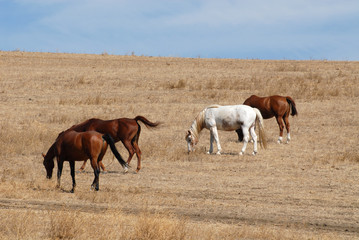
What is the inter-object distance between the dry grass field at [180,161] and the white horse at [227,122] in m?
0.59

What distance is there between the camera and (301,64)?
4225 centimetres

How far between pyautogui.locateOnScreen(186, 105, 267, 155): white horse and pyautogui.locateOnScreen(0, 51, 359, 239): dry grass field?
0.59 m

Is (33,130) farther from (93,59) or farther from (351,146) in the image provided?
(93,59)

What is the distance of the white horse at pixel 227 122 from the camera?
1958 centimetres

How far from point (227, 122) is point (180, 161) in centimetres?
302

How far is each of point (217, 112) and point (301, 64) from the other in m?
23.6

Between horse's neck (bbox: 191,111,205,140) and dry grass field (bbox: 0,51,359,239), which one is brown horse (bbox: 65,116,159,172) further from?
horse's neck (bbox: 191,111,205,140)

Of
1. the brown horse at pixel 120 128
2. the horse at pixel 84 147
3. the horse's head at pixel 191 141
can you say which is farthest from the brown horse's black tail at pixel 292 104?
the horse at pixel 84 147

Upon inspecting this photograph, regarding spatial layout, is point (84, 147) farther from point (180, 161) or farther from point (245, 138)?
point (245, 138)

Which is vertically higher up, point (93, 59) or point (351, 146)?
point (93, 59)

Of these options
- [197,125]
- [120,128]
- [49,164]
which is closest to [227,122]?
[197,125]

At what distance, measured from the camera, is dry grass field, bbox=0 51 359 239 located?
30.2 ft

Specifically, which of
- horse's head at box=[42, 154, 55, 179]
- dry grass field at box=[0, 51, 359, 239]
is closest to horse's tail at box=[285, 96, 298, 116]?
dry grass field at box=[0, 51, 359, 239]

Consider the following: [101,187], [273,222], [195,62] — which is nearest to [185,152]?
[101,187]
